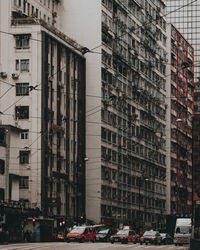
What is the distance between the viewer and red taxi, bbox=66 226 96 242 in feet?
222

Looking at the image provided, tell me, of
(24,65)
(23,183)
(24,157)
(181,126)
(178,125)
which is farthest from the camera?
(181,126)

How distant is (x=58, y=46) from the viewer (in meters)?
91.8

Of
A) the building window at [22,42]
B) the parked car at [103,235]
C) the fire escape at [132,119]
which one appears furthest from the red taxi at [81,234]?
the fire escape at [132,119]

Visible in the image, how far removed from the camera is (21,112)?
86625 millimetres

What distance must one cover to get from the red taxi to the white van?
7.94 meters

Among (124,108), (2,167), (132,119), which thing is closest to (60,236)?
(2,167)

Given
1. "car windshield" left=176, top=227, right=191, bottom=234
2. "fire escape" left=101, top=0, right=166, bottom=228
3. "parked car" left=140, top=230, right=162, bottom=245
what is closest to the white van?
"car windshield" left=176, top=227, right=191, bottom=234

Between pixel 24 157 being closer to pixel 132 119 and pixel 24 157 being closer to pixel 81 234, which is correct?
pixel 81 234

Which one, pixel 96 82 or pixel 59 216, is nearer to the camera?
pixel 59 216

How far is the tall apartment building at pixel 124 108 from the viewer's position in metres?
100

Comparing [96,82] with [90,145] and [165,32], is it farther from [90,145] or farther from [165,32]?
[165,32]

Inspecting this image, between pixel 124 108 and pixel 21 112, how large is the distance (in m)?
27.4

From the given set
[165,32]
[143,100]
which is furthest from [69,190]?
[165,32]

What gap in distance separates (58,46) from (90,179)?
18.3 metres
